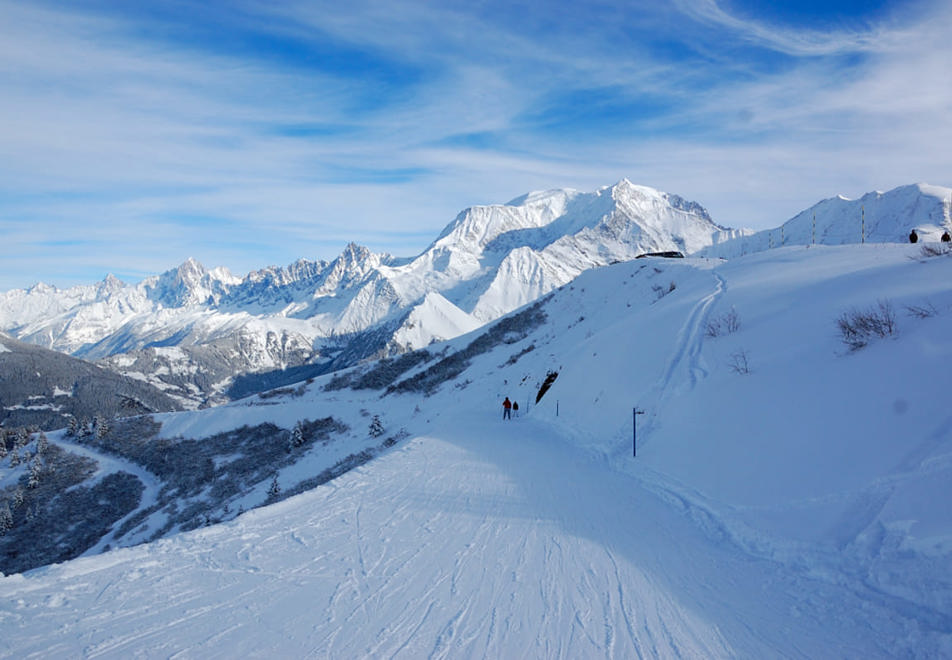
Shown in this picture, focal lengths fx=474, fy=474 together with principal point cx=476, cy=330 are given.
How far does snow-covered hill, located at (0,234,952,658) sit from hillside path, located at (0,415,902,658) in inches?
1.4

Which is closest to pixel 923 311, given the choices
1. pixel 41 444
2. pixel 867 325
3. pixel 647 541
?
pixel 867 325

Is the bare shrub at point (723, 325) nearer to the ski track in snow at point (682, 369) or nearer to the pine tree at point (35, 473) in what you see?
the ski track in snow at point (682, 369)

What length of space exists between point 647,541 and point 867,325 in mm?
8135

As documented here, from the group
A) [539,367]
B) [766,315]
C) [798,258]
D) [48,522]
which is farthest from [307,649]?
[48,522]

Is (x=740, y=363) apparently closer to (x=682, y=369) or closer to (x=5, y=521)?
(x=682, y=369)

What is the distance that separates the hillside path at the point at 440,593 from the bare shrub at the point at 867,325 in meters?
6.42

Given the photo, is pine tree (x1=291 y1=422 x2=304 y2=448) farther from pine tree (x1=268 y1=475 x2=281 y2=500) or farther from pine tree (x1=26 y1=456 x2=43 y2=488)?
pine tree (x1=26 y1=456 x2=43 y2=488)

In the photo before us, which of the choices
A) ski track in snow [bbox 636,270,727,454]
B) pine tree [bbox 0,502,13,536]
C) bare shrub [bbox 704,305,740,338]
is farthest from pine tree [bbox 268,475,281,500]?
pine tree [bbox 0,502,13,536]

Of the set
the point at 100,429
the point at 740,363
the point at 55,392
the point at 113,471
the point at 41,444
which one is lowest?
the point at 55,392

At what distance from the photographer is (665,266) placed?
5378cm

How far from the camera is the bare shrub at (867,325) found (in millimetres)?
11125

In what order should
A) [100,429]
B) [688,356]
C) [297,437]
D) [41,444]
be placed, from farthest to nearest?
[100,429], [41,444], [297,437], [688,356]

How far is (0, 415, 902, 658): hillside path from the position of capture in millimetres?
5309

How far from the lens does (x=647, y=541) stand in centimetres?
835
